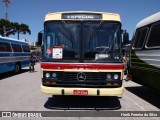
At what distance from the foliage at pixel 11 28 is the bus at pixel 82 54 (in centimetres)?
5621

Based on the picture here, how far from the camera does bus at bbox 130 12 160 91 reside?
27.3ft

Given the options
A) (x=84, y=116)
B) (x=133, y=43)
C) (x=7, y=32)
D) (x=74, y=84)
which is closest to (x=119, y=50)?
(x=74, y=84)

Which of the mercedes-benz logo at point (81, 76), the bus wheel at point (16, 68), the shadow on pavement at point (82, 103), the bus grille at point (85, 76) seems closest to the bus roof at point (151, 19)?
the bus grille at point (85, 76)

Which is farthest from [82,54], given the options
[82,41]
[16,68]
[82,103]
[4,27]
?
[4,27]

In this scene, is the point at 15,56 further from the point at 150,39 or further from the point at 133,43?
the point at 150,39

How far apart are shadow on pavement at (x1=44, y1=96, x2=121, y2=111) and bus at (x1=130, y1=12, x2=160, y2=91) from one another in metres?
1.40

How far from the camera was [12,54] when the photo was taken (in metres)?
17.6

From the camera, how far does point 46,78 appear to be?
301 inches

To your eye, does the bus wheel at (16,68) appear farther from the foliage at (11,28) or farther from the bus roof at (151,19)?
the foliage at (11,28)

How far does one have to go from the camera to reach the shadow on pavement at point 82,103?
8047 millimetres

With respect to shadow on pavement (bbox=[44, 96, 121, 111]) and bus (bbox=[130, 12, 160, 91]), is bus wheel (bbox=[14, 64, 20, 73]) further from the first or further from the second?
bus (bbox=[130, 12, 160, 91])

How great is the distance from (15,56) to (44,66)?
11.4m

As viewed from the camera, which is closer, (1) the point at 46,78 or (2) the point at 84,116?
(2) the point at 84,116

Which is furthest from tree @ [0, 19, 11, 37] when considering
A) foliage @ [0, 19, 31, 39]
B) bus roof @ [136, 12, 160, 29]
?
Answer: bus roof @ [136, 12, 160, 29]
